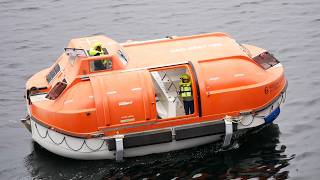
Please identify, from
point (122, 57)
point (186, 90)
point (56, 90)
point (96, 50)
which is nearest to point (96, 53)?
point (96, 50)

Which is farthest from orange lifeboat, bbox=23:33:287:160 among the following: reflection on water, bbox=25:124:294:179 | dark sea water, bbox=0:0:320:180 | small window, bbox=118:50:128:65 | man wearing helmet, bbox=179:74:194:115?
dark sea water, bbox=0:0:320:180

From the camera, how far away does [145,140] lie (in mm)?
16562

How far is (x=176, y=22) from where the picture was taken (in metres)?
30.0

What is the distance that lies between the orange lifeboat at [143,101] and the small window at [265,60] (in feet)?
0.61

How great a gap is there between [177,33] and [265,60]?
417 inches

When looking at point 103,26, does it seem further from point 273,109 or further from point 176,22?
point 273,109

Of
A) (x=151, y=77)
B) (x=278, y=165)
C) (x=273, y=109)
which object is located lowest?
(x=278, y=165)

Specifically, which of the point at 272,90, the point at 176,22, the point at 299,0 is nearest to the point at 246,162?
the point at 272,90

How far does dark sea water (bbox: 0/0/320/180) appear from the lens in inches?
670

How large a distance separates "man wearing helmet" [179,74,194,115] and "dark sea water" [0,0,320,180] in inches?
51.7

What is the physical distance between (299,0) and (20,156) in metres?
18.4

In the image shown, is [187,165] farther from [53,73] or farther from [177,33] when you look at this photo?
[177,33]

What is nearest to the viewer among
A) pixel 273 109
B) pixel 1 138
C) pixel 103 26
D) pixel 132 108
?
pixel 132 108

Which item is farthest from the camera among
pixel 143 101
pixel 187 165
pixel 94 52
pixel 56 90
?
pixel 94 52
